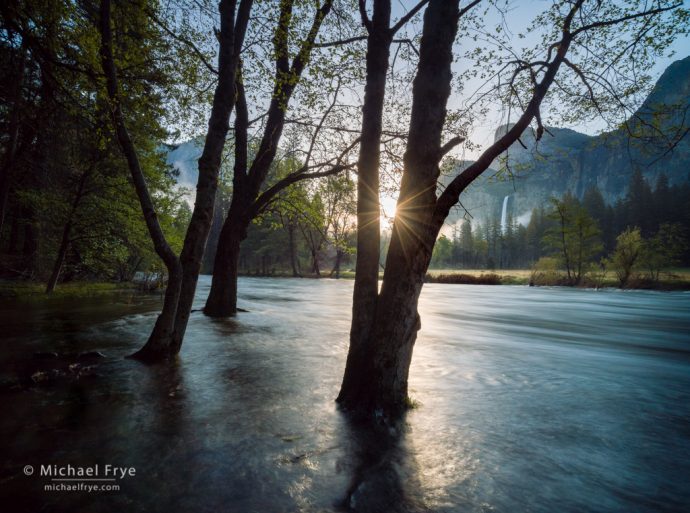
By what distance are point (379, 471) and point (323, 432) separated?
1.03 meters

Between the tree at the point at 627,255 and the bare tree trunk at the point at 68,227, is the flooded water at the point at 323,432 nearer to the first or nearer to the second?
the bare tree trunk at the point at 68,227

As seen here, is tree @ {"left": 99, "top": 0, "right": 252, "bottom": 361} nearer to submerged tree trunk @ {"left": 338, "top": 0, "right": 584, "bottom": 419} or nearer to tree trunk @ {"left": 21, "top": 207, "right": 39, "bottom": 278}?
submerged tree trunk @ {"left": 338, "top": 0, "right": 584, "bottom": 419}

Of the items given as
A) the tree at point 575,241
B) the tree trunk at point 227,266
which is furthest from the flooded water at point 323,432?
the tree at point 575,241

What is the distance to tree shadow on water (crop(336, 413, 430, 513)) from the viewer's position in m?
3.09

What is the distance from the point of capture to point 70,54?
7059 mm

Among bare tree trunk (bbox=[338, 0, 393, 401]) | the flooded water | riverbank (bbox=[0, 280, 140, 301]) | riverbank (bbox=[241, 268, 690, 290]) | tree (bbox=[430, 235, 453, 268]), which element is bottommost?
the flooded water

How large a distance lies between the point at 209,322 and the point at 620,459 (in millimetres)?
11946

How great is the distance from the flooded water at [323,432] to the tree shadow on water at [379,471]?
2 cm

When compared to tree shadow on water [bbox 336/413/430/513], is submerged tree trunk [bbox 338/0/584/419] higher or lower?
higher

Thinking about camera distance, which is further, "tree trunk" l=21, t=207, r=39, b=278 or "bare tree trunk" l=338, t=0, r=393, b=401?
"tree trunk" l=21, t=207, r=39, b=278

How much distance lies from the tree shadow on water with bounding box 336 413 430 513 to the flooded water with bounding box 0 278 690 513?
0.06ft

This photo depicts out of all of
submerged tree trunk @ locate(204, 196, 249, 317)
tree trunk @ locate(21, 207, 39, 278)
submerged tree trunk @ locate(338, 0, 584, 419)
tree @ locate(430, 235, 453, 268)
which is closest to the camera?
submerged tree trunk @ locate(338, 0, 584, 419)

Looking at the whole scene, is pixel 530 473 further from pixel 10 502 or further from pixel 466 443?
pixel 10 502

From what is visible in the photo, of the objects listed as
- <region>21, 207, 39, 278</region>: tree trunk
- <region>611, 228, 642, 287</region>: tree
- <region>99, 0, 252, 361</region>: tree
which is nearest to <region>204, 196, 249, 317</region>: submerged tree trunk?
<region>99, 0, 252, 361</region>: tree
